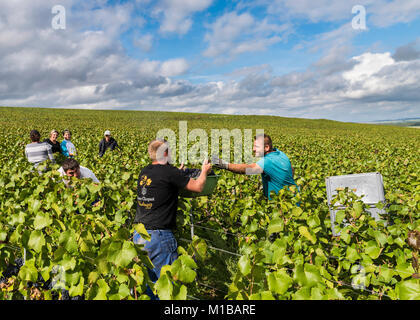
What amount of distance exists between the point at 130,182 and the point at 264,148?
200cm

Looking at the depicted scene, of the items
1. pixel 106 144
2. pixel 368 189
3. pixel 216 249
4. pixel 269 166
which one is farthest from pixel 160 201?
pixel 106 144

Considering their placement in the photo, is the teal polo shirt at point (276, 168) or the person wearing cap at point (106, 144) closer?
the teal polo shirt at point (276, 168)

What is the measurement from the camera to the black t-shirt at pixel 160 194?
270 centimetres

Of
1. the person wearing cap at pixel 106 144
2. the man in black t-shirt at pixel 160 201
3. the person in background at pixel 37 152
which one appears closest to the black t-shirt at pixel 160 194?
the man in black t-shirt at pixel 160 201

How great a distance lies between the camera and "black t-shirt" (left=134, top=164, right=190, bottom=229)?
2.70 m

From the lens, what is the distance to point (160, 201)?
2.74 metres

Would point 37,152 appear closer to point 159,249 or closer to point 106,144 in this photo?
point 106,144

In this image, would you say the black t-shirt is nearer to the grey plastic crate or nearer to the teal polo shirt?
the teal polo shirt

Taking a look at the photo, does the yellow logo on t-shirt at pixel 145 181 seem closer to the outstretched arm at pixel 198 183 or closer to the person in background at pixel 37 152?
the outstretched arm at pixel 198 183

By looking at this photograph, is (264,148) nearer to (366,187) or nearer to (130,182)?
(366,187)

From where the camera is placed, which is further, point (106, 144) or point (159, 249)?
point (106, 144)

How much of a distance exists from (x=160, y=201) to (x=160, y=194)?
0.24 ft
